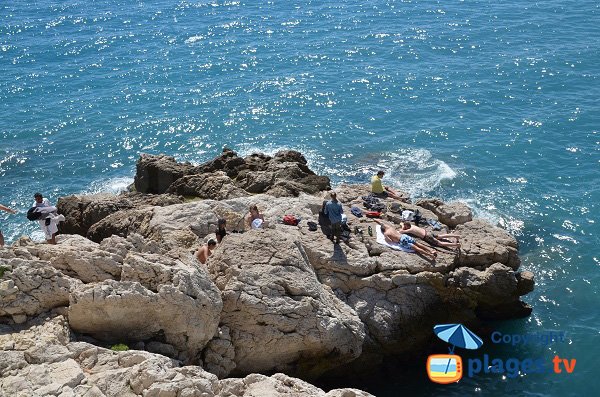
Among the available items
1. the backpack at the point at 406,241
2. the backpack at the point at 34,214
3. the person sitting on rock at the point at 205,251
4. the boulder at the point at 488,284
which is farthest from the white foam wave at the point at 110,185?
the boulder at the point at 488,284

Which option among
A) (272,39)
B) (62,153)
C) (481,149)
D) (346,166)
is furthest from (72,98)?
(481,149)

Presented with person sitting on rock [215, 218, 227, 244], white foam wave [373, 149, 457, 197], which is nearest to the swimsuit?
person sitting on rock [215, 218, 227, 244]

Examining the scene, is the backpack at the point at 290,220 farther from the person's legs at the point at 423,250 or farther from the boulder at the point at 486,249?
the boulder at the point at 486,249

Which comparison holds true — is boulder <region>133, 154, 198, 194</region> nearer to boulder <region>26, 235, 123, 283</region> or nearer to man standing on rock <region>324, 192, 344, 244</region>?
man standing on rock <region>324, 192, 344, 244</region>

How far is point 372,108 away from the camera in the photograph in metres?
55.5

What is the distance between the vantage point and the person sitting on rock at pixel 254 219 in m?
29.1

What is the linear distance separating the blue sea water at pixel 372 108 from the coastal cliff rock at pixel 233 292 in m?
2.94

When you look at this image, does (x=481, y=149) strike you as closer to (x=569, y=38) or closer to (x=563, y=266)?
(x=563, y=266)

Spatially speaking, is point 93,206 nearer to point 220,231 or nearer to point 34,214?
point 34,214

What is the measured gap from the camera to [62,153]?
51375 millimetres

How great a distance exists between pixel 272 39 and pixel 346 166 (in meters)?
27.1

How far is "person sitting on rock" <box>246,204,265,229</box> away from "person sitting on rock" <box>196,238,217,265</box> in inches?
78.1

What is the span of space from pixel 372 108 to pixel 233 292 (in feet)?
108

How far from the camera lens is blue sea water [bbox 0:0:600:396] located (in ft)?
124
